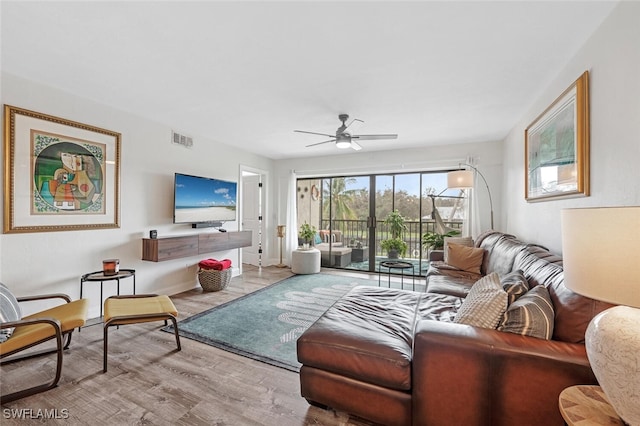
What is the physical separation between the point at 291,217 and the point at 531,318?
16.0 ft

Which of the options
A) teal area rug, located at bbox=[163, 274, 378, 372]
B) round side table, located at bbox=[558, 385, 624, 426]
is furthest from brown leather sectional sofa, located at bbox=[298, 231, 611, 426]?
teal area rug, located at bbox=[163, 274, 378, 372]

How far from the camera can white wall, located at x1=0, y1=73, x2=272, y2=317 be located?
8.34 feet

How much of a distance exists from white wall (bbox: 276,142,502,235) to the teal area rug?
2.37m

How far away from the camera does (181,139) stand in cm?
400

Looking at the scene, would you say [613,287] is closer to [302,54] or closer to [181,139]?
[302,54]

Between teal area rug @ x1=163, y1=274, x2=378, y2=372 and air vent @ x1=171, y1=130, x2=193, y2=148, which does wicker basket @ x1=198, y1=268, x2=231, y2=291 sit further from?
air vent @ x1=171, y1=130, x2=193, y2=148

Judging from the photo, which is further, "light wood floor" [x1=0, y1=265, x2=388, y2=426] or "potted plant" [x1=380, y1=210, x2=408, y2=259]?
"potted plant" [x1=380, y1=210, x2=408, y2=259]

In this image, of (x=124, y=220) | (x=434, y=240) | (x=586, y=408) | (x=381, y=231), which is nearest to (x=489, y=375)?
(x=586, y=408)

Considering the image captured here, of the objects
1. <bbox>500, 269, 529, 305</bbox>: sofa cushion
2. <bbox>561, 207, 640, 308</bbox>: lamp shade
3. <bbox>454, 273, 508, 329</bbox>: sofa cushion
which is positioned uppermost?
<bbox>561, 207, 640, 308</bbox>: lamp shade

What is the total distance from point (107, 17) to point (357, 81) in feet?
6.09

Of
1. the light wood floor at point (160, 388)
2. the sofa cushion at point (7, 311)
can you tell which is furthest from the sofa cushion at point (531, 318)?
the sofa cushion at point (7, 311)

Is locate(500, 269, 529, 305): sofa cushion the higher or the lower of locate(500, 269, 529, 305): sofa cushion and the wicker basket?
the higher

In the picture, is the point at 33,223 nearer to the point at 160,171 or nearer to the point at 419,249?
the point at 160,171

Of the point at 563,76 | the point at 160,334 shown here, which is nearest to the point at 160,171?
the point at 160,334
